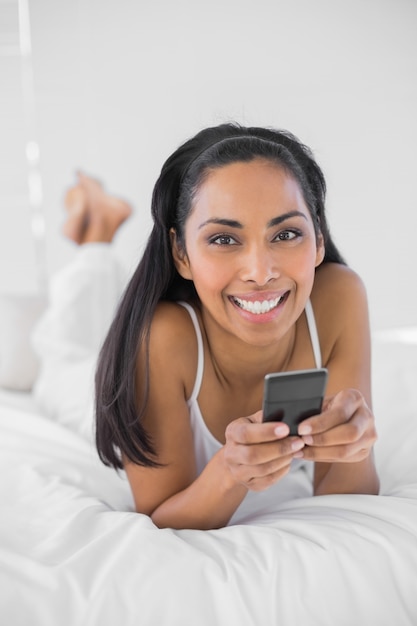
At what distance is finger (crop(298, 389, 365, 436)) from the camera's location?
2.94 ft

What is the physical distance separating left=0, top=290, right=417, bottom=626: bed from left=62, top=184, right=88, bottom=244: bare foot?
66.2 inches

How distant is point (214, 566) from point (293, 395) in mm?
270

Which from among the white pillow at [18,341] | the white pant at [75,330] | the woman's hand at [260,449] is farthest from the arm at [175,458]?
the white pillow at [18,341]

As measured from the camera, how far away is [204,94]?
11.3 ft

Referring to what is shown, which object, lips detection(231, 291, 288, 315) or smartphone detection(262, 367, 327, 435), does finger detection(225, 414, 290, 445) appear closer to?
smartphone detection(262, 367, 327, 435)

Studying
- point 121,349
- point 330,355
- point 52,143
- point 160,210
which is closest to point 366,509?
point 330,355

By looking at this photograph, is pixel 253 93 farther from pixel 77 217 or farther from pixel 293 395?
pixel 293 395

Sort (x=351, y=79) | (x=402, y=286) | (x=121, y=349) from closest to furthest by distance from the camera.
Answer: (x=121, y=349)
(x=351, y=79)
(x=402, y=286)

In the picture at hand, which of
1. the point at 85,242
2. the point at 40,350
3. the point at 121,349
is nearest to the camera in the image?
the point at 121,349

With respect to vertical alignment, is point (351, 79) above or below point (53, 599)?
above

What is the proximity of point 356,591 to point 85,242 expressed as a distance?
210cm

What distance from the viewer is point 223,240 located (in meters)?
1.03

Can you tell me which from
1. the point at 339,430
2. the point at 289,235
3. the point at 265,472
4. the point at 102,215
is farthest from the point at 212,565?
the point at 102,215

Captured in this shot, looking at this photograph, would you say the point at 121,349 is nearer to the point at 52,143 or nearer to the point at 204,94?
the point at 204,94
